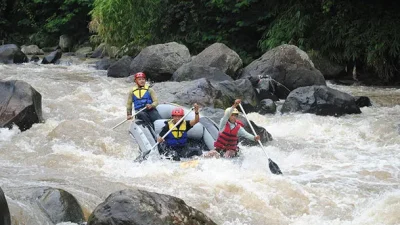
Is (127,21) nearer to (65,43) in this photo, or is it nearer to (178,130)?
(65,43)

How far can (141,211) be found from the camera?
404 centimetres

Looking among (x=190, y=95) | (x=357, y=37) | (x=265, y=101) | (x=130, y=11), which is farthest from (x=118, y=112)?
(x=130, y=11)

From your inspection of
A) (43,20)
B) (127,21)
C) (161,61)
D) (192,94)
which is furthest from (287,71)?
(43,20)

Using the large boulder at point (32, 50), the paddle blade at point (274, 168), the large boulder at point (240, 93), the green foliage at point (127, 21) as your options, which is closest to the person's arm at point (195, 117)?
the paddle blade at point (274, 168)

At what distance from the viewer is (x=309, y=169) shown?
6883 millimetres

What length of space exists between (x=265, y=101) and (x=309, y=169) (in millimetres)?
4094

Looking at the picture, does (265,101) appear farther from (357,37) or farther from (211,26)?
(211,26)

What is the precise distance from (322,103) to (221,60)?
148 inches

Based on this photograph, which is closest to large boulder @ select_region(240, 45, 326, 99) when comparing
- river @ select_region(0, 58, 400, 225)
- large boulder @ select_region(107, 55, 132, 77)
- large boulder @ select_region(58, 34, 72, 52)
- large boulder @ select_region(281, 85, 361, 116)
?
large boulder @ select_region(281, 85, 361, 116)

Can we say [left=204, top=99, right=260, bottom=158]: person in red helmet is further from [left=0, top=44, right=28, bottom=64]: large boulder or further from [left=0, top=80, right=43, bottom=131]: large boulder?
[left=0, top=44, right=28, bottom=64]: large boulder

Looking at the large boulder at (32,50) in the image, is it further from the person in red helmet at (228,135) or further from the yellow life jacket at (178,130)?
the person in red helmet at (228,135)

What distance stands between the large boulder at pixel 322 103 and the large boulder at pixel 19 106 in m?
4.64

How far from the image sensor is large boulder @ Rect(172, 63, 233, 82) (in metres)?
12.2

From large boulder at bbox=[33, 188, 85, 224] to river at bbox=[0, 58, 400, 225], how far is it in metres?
0.11
